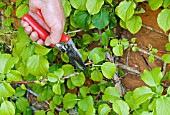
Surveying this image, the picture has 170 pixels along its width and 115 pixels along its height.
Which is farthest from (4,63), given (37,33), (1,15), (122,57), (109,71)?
(1,15)

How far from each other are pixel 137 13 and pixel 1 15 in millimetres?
878

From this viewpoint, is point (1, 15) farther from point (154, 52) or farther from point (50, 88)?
point (154, 52)

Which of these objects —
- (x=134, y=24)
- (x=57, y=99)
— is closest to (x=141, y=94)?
(x=134, y=24)

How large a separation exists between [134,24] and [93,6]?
6.3 inches

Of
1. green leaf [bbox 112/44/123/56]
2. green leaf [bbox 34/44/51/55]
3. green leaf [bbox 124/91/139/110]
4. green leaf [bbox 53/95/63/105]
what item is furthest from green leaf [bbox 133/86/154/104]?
green leaf [bbox 53/95/63/105]

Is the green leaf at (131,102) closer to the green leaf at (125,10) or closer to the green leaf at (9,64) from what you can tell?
the green leaf at (125,10)

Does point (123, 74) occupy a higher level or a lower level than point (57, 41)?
lower

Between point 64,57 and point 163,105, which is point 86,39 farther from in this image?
point 163,105

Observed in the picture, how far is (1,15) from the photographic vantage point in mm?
1979

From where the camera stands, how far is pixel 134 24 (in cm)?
136

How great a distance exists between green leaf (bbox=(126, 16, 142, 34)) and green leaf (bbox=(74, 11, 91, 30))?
166 mm

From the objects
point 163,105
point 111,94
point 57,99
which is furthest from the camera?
point 57,99

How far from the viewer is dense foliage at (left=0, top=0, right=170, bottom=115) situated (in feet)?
4.08

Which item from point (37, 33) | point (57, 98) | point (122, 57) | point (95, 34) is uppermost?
point (37, 33)
